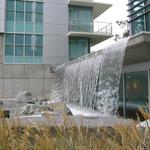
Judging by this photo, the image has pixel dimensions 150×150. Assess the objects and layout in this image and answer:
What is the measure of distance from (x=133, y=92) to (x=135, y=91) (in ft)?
0.97

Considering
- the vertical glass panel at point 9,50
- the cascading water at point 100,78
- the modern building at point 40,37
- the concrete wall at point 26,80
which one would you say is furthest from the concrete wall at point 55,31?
the cascading water at point 100,78

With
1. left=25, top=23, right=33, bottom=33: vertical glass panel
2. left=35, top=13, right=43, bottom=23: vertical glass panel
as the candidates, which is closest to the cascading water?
left=25, top=23, right=33, bottom=33: vertical glass panel

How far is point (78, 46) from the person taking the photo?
2650 centimetres

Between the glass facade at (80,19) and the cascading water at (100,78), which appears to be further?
the glass facade at (80,19)

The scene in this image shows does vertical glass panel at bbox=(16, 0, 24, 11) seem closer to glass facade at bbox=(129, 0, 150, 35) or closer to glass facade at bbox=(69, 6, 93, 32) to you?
glass facade at bbox=(69, 6, 93, 32)

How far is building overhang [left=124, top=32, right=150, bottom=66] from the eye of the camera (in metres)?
8.48

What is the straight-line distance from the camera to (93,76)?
12359 millimetres

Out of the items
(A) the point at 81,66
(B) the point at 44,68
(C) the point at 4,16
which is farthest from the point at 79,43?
(A) the point at 81,66

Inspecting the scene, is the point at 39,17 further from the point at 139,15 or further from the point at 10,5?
the point at 139,15

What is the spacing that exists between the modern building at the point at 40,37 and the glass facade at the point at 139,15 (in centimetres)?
1276

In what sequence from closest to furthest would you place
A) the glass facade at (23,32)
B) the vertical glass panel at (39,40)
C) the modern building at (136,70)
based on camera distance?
1. the modern building at (136,70)
2. the glass facade at (23,32)
3. the vertical glass panel at (39,40)

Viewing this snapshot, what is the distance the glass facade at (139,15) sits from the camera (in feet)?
38.1

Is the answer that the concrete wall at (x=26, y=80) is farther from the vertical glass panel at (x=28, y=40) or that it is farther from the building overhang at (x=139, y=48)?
the building overhang at (x=139, y=48)

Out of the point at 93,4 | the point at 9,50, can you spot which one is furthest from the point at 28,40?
the point at 93,4
